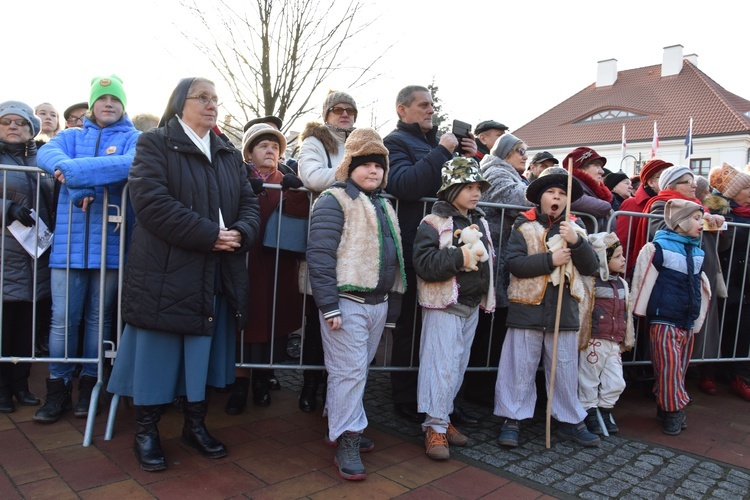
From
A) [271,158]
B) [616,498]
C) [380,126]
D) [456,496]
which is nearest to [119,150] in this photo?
[271,158]

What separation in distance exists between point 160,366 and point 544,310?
2390 millimetres

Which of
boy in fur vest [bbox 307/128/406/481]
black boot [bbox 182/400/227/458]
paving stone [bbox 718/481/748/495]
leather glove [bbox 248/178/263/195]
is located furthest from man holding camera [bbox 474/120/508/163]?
black boot [bbox 182/400/227/458]

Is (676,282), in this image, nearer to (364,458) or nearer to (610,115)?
(364,458)

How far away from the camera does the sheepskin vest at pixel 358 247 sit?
3.15 meters

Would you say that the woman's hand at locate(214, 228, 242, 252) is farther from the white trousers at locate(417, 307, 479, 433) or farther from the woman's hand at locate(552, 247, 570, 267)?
the woman's hand at locate(552, 247, 570, 267)

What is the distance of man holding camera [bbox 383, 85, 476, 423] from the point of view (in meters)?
3.86

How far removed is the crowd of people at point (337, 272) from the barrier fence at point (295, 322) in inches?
1.2

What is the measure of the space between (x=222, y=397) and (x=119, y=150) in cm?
199

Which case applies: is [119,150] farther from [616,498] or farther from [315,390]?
[616,498]

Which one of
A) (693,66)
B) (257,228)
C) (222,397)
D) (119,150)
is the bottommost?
(222,397)

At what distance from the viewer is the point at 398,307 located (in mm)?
3588

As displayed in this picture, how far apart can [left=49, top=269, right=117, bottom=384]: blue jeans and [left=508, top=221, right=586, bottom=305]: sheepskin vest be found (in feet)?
8.76

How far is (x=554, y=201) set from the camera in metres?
3.73

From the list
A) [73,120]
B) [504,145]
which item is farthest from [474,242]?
[73,120]
